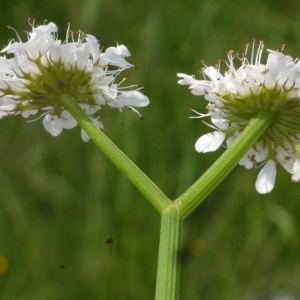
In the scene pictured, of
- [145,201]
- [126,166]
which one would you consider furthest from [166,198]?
[145,201]

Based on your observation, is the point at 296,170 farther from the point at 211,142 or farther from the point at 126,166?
the point at 126,166

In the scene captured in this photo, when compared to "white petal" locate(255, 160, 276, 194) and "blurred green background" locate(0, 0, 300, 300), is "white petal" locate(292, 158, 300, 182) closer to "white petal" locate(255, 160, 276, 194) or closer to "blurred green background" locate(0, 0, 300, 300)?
"white petal" locate(255, 160, 276, 194)

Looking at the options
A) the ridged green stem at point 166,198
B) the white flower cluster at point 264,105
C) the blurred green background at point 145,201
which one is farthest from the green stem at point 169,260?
the blurred green background at point 145,201

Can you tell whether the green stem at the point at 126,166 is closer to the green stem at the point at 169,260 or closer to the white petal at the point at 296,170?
the green stem at the point at 169,260

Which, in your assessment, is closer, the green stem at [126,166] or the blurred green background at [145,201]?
the green stem at [126,166]

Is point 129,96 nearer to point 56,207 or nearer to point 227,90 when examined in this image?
point 227,90

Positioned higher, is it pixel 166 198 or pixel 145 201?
pixel 145 201
